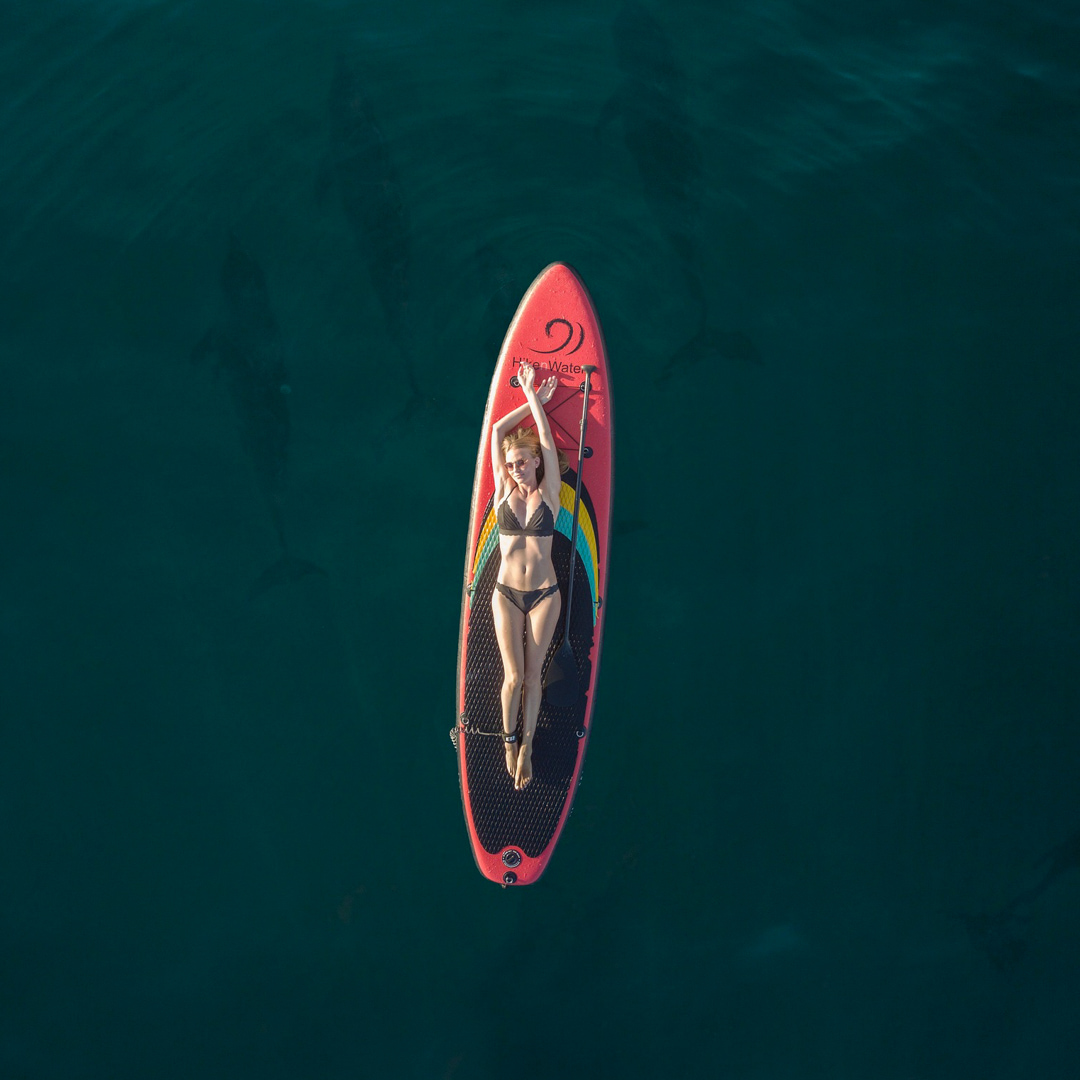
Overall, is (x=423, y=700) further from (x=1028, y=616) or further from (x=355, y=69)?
(x=355, y=69)

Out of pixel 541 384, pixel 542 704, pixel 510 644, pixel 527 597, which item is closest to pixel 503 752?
pixel 542 704

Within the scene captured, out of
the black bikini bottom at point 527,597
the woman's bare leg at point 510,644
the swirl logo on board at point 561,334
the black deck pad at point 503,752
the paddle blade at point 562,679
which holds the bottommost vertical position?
the black deck pad at point 503,752

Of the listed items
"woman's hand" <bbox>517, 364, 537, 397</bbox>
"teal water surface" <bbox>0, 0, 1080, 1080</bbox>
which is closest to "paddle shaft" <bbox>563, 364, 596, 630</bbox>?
"woman's hand" <bbox>517, 364, 537, 397</bbox>

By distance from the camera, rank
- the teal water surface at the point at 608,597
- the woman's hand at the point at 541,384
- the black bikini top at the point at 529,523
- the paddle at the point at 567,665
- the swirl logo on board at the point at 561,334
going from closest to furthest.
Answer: the black bikini top at the point at 529,523
the paddle at the point at 567,665
the woman's hand at the point at 541,384
the swirl logo on board at the point at 561,334
the teal water surface at the point at 608,597

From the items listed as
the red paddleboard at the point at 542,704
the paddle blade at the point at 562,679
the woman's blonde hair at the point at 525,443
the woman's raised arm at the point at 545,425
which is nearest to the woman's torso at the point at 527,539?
the woman's raised arm at the point at 545,425

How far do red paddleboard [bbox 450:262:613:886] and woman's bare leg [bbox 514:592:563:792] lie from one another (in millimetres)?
247

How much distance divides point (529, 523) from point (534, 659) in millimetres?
1164

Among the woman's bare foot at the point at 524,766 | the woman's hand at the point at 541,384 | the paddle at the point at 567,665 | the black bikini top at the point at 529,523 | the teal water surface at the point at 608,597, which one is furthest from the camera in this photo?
the teal water surface at the point at 608,597

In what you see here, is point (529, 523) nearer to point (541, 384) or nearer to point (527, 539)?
point (527, 539)

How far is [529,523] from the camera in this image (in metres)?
7.57

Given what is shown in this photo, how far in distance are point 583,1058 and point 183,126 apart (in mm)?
10139

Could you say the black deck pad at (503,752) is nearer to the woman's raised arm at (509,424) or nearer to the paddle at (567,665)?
the paddle at (567,665)

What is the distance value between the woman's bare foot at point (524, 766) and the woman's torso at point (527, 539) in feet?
4.69

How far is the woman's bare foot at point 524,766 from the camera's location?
790 cm
